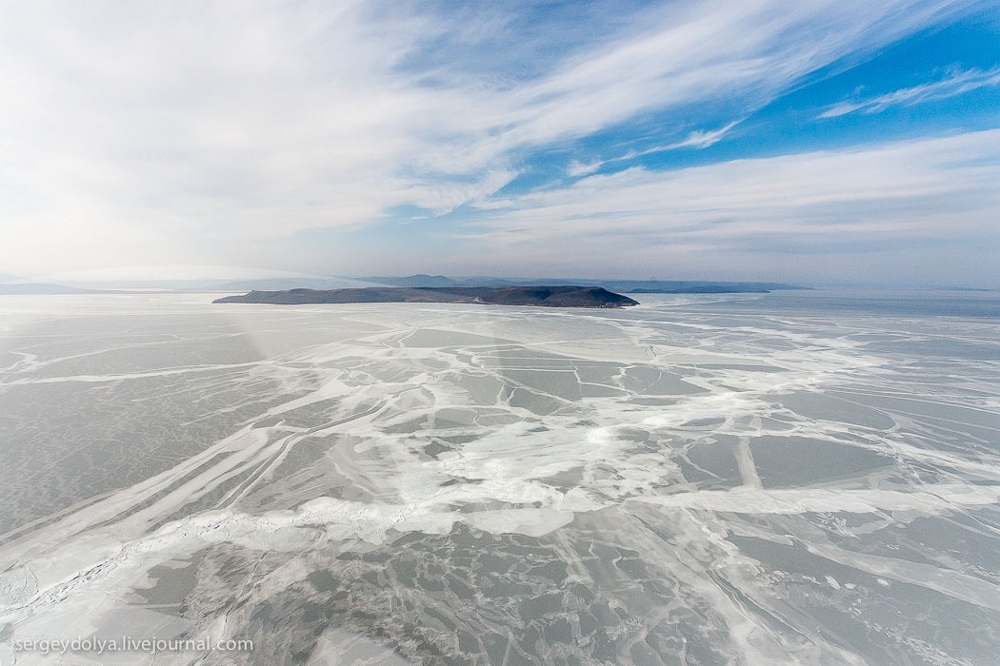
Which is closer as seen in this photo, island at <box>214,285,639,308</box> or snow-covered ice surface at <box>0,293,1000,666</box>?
snow-covered ice surface at <box>0,293,1000,666</box>

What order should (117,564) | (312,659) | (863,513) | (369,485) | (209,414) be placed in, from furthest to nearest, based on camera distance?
(209,414) < (369,485) < (863,513) < (117,564) < (312,659)

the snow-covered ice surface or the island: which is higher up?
the island

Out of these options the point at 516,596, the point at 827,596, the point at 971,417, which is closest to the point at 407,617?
the point at 516,596

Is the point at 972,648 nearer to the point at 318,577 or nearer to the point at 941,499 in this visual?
the point at 941,499

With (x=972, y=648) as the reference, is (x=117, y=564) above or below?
above

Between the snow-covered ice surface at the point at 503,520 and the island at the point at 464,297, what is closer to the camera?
the snow-covered ice surface at the point at 503,520
